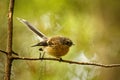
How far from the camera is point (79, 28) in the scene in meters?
2.69

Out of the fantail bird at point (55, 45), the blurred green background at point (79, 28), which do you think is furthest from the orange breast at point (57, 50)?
the blurred green background at point (79, 28)

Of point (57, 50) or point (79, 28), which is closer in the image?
point (57, 50)

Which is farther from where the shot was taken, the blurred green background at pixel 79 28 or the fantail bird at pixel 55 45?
the blurred green background at pixel 79 28

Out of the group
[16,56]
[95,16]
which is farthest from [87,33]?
[16,56]

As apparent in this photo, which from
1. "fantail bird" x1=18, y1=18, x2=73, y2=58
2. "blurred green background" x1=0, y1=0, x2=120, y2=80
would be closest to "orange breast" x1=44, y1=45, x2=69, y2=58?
"fantail bird" x1=18, y1=18, x2=73, y2=58

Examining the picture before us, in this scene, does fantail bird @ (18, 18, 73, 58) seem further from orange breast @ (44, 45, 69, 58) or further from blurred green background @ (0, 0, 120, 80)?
blurred green background @ (0, 0, 120, 80)

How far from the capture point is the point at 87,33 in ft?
8.85

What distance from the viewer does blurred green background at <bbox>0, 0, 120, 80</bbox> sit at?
2219 millimetres

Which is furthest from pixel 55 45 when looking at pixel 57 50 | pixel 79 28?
pixel 79 28

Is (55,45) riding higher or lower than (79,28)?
lower

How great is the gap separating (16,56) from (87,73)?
1536 millimetres

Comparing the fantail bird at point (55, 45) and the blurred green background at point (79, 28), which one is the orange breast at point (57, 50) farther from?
the blurred green background at point (79, 28)

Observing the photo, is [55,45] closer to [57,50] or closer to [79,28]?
[57,50]

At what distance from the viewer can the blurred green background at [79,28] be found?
7.28 ft
